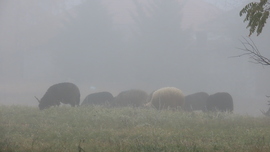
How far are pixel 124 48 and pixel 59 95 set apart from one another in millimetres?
57555

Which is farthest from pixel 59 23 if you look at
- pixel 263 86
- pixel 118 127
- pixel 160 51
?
pixel 118 127

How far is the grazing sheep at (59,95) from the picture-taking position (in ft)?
67.8

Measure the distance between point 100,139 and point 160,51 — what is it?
64137 mm

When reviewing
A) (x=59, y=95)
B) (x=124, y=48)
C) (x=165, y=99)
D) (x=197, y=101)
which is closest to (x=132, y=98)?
(x=165, y=99)

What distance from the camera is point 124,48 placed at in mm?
78438

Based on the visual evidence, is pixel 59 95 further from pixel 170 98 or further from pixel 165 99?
pixel 170 98

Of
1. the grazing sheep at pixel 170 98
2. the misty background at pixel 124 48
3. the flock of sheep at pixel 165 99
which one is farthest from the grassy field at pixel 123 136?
the misty background at pixel 124 48

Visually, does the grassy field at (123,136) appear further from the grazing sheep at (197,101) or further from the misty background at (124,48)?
the misty background at (124,48)

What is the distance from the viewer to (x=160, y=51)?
7256 centimetres

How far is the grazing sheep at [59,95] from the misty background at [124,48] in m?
39.0

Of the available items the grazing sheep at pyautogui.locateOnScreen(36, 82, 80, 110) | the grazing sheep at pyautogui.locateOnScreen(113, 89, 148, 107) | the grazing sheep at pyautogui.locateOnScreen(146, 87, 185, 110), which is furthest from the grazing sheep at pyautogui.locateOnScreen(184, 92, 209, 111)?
the grazing sheep at pyautogui.locateOnScreen(36, 82, 80, 110)

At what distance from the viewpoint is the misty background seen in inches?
2608

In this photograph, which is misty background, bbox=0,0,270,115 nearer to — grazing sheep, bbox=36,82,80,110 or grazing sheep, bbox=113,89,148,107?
grazing sheep, bbox=113,89,148,107

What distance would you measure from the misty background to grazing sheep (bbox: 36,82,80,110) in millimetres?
39028
